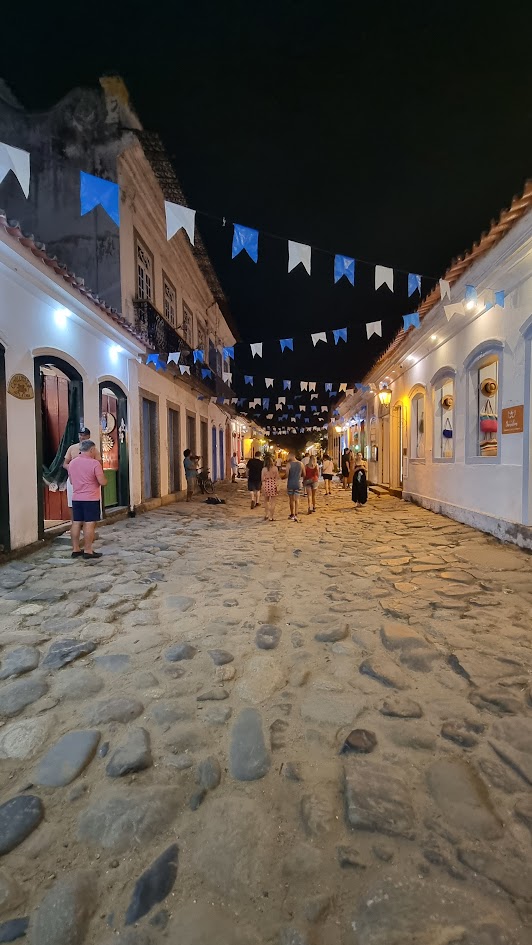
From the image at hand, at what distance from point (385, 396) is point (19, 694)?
46.3ft

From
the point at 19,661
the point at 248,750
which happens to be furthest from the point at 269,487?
the point at 248,750

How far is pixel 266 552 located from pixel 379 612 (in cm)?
280

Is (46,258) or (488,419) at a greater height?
(46,258)

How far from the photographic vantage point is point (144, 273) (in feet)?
38.9

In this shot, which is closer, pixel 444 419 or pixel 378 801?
pixel 378 801

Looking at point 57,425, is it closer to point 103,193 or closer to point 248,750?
point 103,193

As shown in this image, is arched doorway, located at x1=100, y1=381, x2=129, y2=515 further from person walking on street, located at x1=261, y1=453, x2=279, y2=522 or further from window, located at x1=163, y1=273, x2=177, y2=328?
window, located at x1=163, y1=273, x2=177, y2=328

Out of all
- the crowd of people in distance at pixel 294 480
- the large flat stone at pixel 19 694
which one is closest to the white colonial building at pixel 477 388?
the crowd of people in distance at pixel 294 480

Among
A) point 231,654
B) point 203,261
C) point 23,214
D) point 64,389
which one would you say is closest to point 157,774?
point 231,654

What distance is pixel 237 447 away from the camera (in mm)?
31719

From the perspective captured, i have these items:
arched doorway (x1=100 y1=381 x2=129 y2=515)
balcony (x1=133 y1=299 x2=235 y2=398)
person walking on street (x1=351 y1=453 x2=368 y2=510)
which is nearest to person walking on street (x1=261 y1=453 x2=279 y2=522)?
person walking on street (x1=351 y1=453 x2=368 y2=510)

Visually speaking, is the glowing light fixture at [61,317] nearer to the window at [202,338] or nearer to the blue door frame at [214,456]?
the window at [202,338]

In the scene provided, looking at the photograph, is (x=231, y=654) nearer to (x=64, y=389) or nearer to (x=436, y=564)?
(x=436, y=564)

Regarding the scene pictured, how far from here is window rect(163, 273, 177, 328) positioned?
1384cm
